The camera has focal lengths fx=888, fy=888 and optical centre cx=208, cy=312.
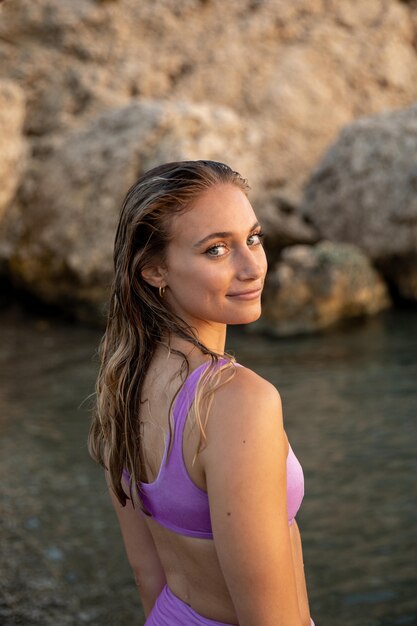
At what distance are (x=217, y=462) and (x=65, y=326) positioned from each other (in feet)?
26.6

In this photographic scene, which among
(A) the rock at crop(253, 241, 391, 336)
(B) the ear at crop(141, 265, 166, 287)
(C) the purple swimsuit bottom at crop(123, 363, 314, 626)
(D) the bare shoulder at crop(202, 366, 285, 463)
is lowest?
(A) the rock at crop(253, 241, 391, 336)

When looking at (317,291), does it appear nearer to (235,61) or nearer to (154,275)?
(235,61)

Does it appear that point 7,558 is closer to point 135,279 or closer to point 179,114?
point 135,279

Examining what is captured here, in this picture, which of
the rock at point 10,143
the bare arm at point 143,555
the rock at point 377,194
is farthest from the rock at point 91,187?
the bare arm at point 143,555

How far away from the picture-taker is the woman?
5.02ft

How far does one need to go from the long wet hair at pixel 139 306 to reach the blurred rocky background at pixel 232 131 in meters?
6.92

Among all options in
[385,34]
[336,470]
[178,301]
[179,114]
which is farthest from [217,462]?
[385,34]

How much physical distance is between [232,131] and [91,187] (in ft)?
5.82

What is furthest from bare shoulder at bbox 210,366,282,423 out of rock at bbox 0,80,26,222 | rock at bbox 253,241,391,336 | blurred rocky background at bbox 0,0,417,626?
rock at bbox 0,80,26,222

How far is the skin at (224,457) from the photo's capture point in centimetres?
152

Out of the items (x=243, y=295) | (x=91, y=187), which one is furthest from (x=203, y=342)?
(x=91, y=187)

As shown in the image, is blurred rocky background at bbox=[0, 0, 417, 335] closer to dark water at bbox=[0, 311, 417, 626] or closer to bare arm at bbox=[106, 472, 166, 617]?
dark water at bbox=[0, 311, 417, 626]

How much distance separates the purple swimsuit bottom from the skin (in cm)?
2

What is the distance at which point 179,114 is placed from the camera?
32.2ft
